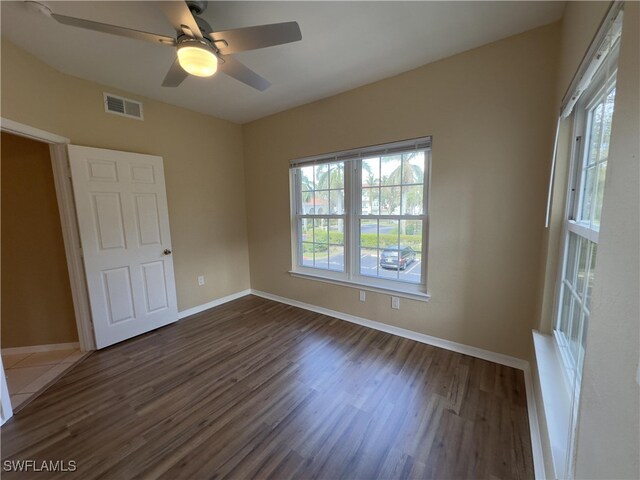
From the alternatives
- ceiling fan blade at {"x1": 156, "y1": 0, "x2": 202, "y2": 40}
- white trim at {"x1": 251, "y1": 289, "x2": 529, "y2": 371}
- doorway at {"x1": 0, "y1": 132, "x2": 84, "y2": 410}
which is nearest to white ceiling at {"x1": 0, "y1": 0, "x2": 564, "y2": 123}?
ceiling fan blade at {"x1": 156, "y1": 0, "x2": 202, "y2": 40}

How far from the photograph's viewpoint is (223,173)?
3.60m

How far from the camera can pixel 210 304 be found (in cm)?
357

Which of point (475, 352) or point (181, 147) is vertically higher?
point (181, 147)

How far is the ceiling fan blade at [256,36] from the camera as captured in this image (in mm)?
1340

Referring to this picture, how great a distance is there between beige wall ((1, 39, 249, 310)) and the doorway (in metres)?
0.47

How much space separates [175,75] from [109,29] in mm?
428

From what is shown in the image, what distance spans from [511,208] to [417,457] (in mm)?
1843

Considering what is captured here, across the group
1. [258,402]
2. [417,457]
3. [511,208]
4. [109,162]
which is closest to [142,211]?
[109,162]

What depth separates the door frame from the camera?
7.53 feet

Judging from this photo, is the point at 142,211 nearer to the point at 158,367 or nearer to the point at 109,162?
the point at 109,162

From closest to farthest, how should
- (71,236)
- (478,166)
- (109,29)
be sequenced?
(109,29) → (478,166) → (71,236)

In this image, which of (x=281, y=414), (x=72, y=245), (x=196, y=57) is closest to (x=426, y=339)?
(x=281, y=414)

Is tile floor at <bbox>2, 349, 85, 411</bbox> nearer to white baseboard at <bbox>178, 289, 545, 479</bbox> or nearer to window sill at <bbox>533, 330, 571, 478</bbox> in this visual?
white baseboard at <bbox>178, 289, 545, 479</bbox>

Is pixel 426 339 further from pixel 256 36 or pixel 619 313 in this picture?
pixel 256 36
